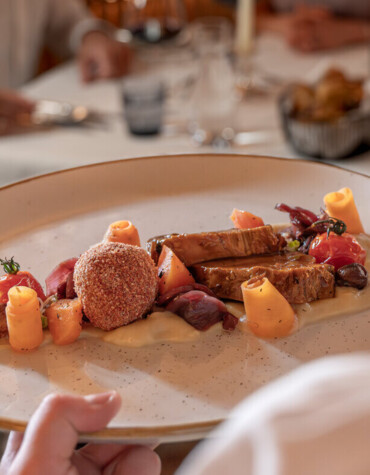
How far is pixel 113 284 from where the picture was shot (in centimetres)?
99

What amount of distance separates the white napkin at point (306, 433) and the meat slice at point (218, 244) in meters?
0.79

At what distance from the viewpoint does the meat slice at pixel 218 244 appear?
1160 millimetres

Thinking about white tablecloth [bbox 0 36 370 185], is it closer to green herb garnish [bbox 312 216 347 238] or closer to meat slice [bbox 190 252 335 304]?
green herb garnish [bbox 312 216 347 238]

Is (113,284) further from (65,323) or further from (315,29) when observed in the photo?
(315,29)

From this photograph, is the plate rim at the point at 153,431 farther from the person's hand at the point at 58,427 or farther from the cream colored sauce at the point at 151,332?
the cream colored sauce at the point at 151,332

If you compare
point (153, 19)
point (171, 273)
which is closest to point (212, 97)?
point (153, 19)

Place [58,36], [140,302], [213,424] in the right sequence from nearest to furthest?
[213,424] < [140,302] < [58,36]

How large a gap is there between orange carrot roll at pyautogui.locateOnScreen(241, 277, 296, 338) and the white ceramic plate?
0.02 metres

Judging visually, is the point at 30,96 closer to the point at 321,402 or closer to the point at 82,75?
the point at 82,75

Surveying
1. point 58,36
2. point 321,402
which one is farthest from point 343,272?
point 58,36

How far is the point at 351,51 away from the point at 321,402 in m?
3.16

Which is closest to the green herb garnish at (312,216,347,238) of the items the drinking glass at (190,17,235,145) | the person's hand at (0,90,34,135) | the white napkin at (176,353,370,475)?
the white napkin at (176,353,370,475)

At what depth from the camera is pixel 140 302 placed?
1009mm

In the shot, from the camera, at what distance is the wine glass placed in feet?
8.41
